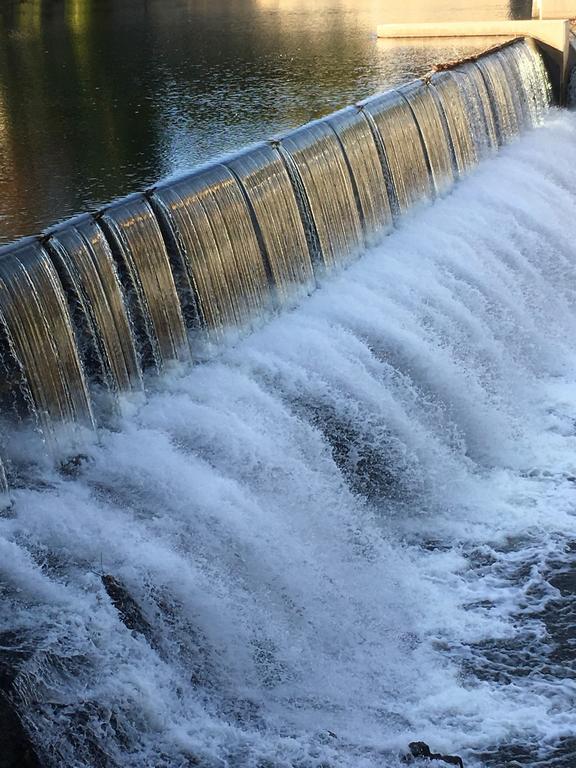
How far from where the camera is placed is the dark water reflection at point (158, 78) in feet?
38.9

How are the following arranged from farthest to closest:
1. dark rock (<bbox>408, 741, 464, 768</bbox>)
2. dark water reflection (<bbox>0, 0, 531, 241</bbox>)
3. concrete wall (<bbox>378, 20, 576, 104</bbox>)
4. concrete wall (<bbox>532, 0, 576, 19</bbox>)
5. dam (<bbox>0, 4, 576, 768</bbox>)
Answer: concrete wall (<bbox>532, 0, 576, 19</bbox>), concrete wall (<bbox>378, 20, 576, 104</bbox>), dark water reflection (<bbox>0, 0, 531, 241</bbox>), dark rock (<bbox>408, 741, 464, 768</bbox>), dam (<bbox>0, 4, 576, 768</bbox>)

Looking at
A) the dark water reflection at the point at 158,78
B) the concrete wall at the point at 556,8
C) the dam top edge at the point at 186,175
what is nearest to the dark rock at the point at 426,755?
the dam top edge at the point at 186,175

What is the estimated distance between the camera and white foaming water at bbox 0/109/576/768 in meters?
5.43

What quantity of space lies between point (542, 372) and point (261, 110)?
623 cm

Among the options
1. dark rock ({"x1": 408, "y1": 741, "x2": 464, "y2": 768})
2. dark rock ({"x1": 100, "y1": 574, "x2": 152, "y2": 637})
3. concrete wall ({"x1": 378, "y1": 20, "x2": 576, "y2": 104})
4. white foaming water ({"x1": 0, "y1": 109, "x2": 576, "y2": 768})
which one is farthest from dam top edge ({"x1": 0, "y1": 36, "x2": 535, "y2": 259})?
dark rock ({"x1": 408, "y1": 741, "x2": 464, "y2": 768})

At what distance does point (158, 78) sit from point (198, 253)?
10280 mm

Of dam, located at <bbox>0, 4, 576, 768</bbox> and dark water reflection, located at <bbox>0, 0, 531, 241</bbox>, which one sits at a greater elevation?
dark water reflection, located at <bbox>0, 0, 531, 241</bbox>

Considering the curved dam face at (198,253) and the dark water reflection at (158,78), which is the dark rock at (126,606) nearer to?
the curved dam face at (198,253)

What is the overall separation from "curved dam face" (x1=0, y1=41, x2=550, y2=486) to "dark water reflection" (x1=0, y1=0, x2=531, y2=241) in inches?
75.0

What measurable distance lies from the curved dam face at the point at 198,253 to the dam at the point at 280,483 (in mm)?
22

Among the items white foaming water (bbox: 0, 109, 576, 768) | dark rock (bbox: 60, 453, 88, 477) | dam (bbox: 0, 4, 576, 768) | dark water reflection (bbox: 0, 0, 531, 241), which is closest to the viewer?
white foaming water (bbox: 0, 109, 576, 768)

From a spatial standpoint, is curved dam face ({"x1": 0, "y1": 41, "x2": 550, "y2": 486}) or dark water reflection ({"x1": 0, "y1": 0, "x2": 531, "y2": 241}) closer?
curved dam face ({"x1": 0, "y1": 41, "x2": 550, "y2": 486})

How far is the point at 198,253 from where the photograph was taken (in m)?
8.34

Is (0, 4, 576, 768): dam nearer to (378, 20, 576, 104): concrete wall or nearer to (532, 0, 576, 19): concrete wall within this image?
(378, 20, 576, 104): concrete wall
